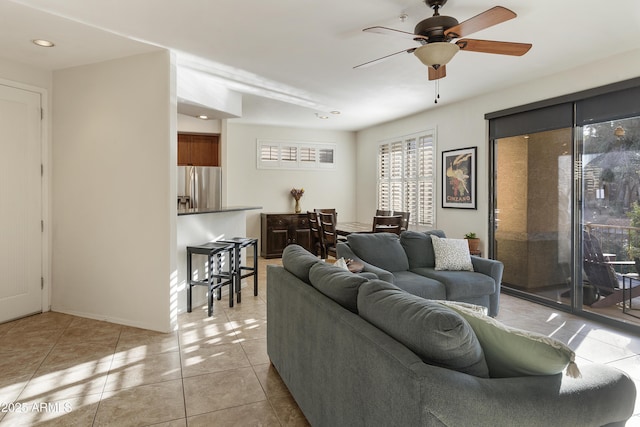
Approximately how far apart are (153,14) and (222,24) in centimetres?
50

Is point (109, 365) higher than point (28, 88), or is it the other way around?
point (28, 88)

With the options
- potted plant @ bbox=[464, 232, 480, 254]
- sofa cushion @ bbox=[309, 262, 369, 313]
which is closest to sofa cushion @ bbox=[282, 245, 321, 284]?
sofa cushion @ bbox=[309, 262, 369, 313]

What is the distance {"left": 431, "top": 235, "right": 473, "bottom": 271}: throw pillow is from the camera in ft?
12.5

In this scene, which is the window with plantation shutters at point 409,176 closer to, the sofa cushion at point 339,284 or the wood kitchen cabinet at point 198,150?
the wood kitchen cabinet at point 198,150

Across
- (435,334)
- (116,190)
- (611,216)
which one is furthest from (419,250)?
(116,190)

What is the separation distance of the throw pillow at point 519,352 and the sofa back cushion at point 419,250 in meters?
2.59

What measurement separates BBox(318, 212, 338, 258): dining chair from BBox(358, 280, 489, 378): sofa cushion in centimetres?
419

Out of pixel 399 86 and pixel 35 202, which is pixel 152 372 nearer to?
pixel 35 202

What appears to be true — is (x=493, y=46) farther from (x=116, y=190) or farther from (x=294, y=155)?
(x=294, y=155)

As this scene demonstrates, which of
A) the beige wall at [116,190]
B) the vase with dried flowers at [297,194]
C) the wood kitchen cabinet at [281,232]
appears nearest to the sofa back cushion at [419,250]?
the beige wall at [116,190]

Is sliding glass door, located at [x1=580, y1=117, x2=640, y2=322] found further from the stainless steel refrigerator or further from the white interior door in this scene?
the white interior door

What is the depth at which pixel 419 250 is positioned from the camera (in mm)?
4008

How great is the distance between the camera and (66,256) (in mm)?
3984

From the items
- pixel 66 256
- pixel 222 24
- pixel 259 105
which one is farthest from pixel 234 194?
pixel 222 24
